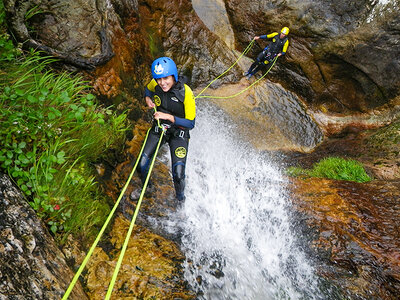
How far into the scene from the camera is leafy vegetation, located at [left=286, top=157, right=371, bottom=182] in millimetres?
5562

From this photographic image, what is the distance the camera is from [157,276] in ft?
10.5

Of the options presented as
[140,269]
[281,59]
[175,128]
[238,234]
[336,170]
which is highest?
[175,128]

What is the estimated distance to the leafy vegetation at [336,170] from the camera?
18.2 ft

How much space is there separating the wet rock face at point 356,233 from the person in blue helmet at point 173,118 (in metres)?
2.37

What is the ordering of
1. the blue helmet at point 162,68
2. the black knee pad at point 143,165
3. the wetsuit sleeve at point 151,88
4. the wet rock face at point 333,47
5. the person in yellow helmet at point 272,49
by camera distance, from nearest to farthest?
the blue helmet at point 162,68
the black knee pad at point 143,165
the wetsuit sleeve at point 151,88
the wet rock face at point 333,47
the person in yellow helmet at point 272,49

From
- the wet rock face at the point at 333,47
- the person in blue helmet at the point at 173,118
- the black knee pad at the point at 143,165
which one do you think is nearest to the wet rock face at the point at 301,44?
the wet rock face at the point at 333,47

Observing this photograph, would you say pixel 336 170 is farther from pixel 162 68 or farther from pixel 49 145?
pixel 49 145

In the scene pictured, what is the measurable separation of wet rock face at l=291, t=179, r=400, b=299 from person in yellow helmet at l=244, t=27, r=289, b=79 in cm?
531

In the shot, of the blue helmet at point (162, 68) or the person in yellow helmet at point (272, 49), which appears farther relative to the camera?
the person in yellow helmet at point (272, 49)

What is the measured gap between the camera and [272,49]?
8.61m

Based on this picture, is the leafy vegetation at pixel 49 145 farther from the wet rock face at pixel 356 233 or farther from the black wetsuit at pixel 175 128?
the wet rock face at pixel 356 233

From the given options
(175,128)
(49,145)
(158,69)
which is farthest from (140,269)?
(158,69)

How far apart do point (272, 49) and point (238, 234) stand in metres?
6.58

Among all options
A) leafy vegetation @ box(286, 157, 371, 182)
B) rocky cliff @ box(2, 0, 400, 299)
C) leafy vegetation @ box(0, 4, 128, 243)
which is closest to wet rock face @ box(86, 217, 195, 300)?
leafy vegetation @ box(0, 4, 128, 243)
